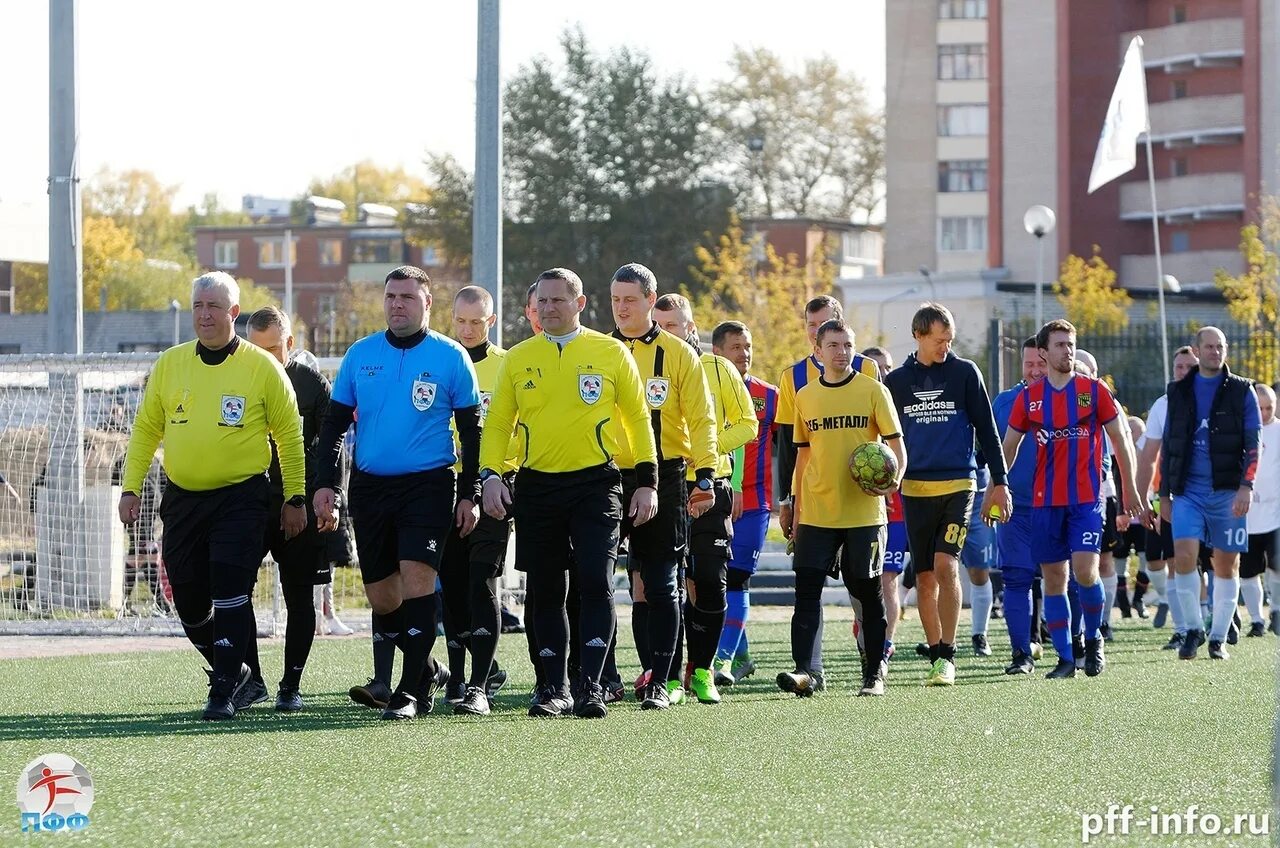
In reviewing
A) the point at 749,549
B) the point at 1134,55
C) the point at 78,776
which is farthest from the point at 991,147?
the point at 78,776

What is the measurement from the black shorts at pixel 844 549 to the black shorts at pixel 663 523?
119cm

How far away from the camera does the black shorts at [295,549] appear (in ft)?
31.7

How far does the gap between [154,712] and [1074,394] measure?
568 cm

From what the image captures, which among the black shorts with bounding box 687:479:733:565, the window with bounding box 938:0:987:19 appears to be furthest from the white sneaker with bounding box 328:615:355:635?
the window with bounding box 938:0:987:19

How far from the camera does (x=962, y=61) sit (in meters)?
→ 77.2

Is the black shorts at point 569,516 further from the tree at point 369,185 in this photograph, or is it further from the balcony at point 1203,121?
the tree at point 369,185

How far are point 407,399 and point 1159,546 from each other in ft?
30.5

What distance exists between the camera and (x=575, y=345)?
8734 millimetres

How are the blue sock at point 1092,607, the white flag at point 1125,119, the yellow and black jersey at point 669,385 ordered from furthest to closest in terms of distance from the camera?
the white flag at point 1125,119, the blue sock at point 1092,607, the yellow and black jersey at point 669,385

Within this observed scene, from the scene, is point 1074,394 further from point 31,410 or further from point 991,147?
point 991,147

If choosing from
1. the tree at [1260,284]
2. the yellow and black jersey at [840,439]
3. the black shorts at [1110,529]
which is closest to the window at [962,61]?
the tree at [1260,284]

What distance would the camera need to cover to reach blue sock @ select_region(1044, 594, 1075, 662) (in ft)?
37.2

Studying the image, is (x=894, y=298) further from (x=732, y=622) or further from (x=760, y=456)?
(x=732, y=622)

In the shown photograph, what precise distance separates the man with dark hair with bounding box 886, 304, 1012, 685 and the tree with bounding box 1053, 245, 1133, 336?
37595 millimetres
